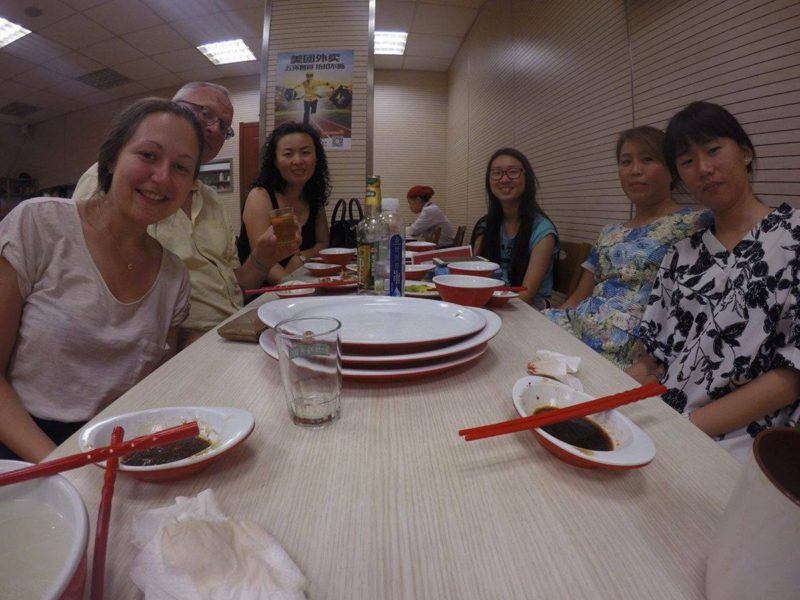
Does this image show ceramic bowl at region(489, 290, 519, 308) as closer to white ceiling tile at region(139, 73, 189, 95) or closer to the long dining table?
the long dining table

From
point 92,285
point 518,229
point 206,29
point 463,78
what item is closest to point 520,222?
point 518,229

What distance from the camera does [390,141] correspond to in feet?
24.0

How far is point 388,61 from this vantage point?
6664 millimetres

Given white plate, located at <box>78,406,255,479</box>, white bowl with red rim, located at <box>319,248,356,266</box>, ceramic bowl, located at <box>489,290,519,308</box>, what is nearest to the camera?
white plate, located at <box>78,406,255,479</box>

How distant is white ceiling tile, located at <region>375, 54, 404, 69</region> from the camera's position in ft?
21.2

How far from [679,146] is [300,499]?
1661mm

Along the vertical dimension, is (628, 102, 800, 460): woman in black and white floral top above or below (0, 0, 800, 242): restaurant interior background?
below

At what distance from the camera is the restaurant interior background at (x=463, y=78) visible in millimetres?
1796

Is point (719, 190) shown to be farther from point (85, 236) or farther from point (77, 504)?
point (85, 236)

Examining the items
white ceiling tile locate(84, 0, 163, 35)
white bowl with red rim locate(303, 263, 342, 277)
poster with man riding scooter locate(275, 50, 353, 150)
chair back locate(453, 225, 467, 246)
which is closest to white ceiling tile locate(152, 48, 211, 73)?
white ceiling tile locate(84, 0, 163, 35)

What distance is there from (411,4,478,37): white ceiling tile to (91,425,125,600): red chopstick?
19.3 feet

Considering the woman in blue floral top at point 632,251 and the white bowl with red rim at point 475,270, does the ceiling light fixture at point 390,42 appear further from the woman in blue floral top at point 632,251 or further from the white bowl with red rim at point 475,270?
the white bowl with red rim at point 475,270

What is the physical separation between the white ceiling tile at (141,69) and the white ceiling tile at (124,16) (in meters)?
0.99

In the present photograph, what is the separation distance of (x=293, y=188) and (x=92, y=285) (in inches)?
74.4
